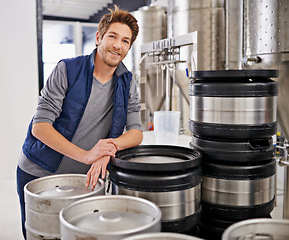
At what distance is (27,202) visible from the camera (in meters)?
0.82

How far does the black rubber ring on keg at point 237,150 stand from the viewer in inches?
35.7

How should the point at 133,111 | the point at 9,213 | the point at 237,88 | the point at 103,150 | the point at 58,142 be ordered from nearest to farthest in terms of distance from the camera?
the point at 237,88 → the point at 103,150 → the point at 58,142 → the point at 133,111 → the point at 9,213

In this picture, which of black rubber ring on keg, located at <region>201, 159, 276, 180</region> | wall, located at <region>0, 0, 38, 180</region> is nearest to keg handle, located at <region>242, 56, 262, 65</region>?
black rubber ring on keg, located at <region>201, 159, 276, 180</region>

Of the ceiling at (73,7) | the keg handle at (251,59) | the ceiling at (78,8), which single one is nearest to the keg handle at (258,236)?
A: the keg handle at (251,59)

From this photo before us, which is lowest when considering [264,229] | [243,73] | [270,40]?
[264,229]

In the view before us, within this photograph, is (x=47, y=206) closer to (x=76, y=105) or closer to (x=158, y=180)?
(x=158, y=180)

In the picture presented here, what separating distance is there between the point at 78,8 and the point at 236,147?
9.33m

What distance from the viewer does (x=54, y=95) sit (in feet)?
4.05

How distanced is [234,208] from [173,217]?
0.20 meters

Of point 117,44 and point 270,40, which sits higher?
point 270,40

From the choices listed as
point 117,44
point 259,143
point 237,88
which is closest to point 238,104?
point 237,88

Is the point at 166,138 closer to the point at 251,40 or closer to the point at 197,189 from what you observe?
the point at 251,40

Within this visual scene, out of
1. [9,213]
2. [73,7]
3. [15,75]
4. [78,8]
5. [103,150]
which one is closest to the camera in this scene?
[103,150]

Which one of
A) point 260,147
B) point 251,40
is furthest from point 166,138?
point 260,147
